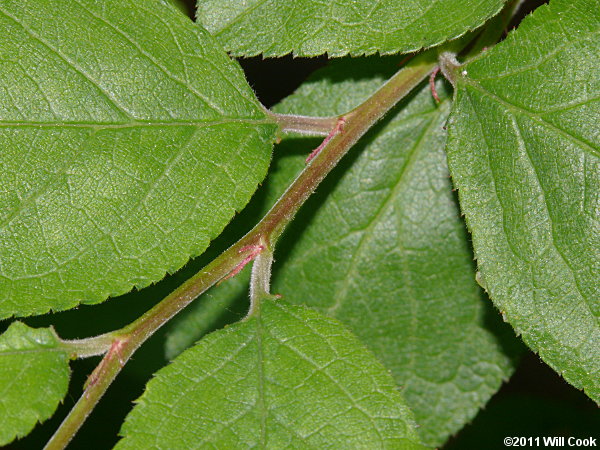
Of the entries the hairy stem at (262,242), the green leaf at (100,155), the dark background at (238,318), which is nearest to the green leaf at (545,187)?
→ the hairy stem at (262,242)

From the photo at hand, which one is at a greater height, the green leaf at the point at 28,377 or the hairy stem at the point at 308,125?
the hairy stem at the point at 308,125

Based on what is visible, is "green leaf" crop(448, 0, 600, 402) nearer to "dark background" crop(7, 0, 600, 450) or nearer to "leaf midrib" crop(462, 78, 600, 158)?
"leaf midrib" crop(462, 78, 600, 158)

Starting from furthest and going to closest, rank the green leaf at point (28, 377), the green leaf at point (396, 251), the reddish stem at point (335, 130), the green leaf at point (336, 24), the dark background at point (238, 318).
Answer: the dark background at point (238, 318)
the green leaf at point (396, 251)
the reddish stem at point (335, 130)
the green leaf at point (336, 24)
the green leaf at point (28, 377)

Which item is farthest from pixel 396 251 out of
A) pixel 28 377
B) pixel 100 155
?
pixel 28 377

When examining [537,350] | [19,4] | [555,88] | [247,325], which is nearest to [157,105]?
[19,4]

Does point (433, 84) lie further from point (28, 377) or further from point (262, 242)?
point (28, 377)

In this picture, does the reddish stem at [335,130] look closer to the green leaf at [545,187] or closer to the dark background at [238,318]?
the green leaf at [545,187]
